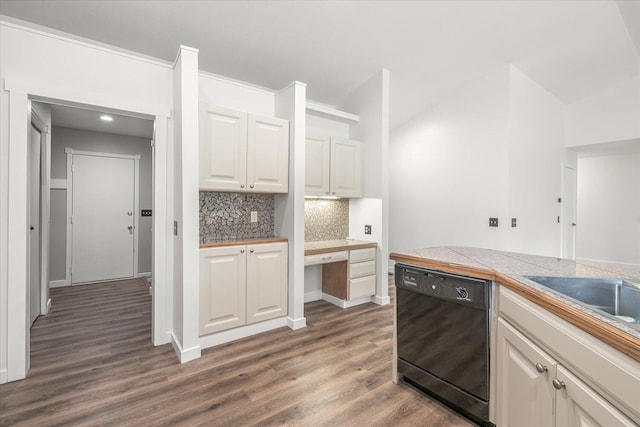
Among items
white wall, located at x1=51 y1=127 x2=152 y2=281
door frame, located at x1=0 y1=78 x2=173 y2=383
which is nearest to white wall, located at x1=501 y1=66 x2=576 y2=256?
door frame, located at x1=0 y1=78 x2=173 y2=383

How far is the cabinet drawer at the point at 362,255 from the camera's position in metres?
3.67

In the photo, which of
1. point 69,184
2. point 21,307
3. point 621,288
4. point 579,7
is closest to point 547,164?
point 579,7

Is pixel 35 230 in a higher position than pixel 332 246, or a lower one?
higher

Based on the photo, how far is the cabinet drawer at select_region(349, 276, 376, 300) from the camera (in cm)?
366

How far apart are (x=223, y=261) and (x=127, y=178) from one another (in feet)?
11.7

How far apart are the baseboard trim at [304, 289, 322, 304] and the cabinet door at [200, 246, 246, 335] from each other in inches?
49.2

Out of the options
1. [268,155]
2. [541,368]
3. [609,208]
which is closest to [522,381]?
[541,368]

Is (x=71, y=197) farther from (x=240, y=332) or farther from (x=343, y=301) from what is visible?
(x=343, y=301)

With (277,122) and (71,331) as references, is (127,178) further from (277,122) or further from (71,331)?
(277,122)

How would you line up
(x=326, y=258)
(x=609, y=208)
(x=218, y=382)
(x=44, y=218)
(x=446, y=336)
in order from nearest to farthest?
(x=446, y=336)
(x=218, y=382)
(x=44, y=218)
(x=326, y=258)
(x=609, y=208)

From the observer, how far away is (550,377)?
3.68ft

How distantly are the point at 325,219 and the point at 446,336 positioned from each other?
2501mm

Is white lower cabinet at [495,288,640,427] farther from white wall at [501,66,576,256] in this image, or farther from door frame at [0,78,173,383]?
door frame at [0,78,173,383]

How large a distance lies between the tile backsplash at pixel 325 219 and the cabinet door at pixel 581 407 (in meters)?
3.04
